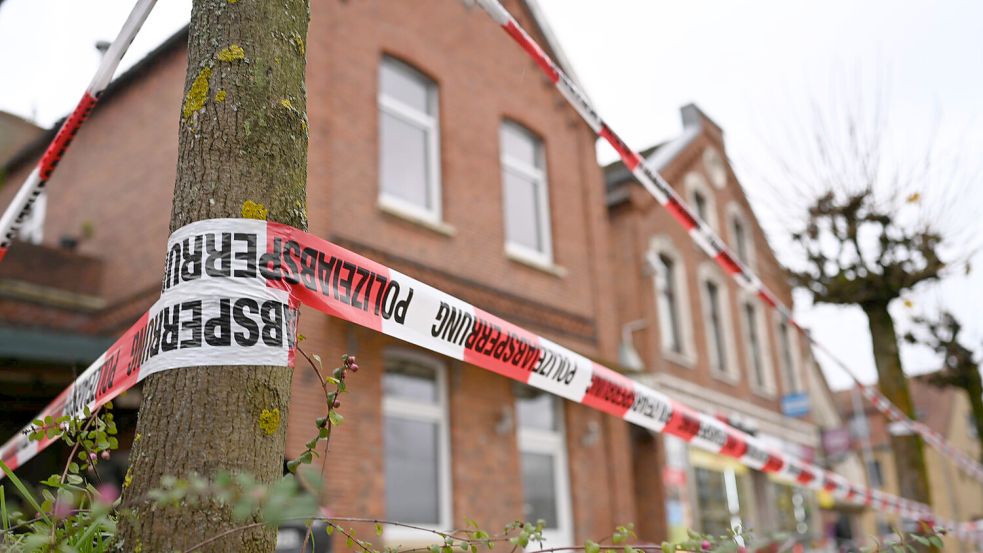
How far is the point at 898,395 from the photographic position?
9.17 metres

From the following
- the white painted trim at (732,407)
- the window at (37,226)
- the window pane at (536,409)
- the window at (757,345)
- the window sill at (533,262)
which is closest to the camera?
the window pane at (536,409)

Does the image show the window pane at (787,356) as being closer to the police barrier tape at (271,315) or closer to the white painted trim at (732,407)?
the white painted trim at (732,407)

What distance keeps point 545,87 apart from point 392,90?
3.37 meters

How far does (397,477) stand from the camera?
9227 mm

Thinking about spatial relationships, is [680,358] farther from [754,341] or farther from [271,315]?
[271,315]

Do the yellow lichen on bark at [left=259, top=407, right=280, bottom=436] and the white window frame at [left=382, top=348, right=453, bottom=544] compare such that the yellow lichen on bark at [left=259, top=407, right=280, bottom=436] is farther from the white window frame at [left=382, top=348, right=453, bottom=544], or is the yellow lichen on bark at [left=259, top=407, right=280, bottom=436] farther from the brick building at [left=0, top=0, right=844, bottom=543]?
the white window frame at [left=382, top=348, right=453, bottom=544]

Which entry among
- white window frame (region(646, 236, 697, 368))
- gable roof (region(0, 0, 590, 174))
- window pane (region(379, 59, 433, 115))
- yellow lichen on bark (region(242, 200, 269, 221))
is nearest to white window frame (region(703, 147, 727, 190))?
white window frame (region(646, 236, 697, 368))

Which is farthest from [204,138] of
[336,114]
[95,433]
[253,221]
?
[336,114]

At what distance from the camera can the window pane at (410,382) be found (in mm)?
9492

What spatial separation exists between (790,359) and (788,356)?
10cm

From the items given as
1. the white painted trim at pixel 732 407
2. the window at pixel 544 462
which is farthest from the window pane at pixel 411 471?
the white painted trim at pixel 732 407

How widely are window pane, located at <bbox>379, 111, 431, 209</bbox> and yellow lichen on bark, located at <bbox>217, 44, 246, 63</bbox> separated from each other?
810cm

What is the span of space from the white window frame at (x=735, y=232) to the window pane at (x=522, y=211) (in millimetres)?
8373

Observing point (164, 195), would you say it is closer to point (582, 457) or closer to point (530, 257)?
point (530, 257)
